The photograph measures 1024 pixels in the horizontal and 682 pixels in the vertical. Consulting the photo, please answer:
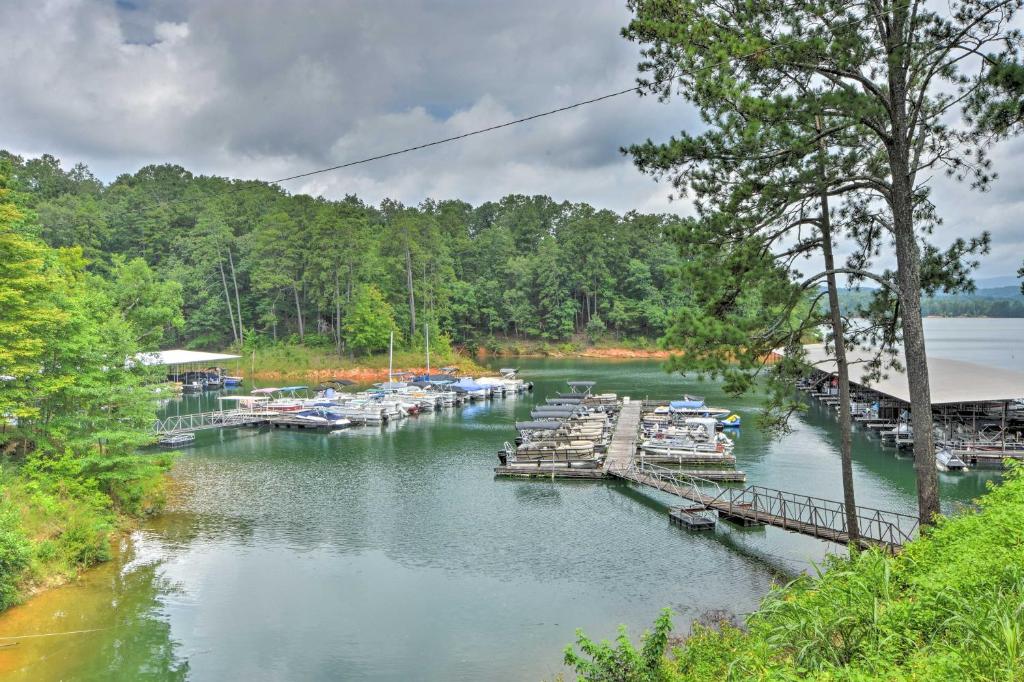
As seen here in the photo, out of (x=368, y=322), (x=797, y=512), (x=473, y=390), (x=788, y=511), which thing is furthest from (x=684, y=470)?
(x=368, y=322)

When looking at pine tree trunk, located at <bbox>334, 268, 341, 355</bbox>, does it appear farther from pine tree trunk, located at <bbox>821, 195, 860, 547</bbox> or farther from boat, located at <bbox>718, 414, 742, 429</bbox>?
pine tree trunk, located at <bbox>821, 195, 860, 547</bbox>

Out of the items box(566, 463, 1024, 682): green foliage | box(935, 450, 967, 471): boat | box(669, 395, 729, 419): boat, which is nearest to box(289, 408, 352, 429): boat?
box(669, 395, 729, 419): boat

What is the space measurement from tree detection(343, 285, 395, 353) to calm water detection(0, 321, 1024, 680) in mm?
34861

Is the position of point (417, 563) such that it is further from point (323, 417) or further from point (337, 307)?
point (337, 307)

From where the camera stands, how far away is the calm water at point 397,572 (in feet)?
42.4

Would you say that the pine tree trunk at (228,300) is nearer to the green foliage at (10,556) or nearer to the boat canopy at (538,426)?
the boat canopy at (538,426)

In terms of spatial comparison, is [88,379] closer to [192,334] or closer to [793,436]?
[793,436]

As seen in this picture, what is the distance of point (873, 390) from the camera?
1289 inches

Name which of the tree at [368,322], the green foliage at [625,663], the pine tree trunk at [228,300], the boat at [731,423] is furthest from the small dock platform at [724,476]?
the pine tree trunk at [228,300]

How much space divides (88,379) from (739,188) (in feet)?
61.3

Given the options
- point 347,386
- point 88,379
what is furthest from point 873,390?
point 347,386

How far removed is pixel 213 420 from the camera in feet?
124

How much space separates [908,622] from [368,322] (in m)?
60.6

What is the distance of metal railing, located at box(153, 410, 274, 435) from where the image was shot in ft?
119
